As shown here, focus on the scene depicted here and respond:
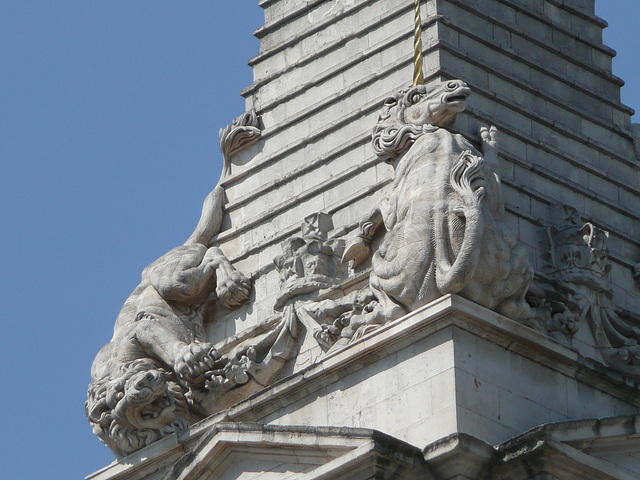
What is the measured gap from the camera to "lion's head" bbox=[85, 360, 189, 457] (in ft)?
116

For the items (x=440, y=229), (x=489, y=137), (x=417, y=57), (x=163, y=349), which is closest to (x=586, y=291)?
(x=489, y=137)

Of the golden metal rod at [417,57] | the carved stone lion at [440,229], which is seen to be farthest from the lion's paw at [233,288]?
the golden metal rod at [417,57]

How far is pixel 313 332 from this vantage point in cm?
3459

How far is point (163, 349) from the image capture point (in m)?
36.0

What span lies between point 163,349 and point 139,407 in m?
1.04

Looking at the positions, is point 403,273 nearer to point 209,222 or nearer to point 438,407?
point 438,407

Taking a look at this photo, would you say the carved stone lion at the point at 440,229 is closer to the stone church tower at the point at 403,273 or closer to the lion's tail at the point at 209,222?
the stone church tower at the point at 403,273

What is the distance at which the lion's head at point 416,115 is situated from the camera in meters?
34.7

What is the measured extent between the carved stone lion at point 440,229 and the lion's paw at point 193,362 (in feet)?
8.52

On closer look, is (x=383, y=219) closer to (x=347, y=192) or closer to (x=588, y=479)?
(x=347, y=192)

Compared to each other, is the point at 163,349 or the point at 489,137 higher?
the point at 489,137

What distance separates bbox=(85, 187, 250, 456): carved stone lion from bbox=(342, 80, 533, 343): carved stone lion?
274 centimetres

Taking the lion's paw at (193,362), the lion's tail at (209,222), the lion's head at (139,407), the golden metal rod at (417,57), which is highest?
the golden metal rod at (417,57)

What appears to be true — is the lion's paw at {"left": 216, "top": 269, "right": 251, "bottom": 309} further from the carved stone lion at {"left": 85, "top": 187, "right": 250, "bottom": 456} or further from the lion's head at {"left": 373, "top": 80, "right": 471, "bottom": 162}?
the lion's head at {"left": 373, "top": 80, "right": 471, "bottom": 162}
